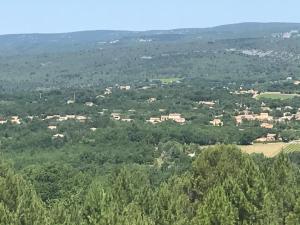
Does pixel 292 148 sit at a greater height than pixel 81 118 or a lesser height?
greater

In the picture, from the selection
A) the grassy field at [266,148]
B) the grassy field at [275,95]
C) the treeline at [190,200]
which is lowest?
the grassy field at [275,95]

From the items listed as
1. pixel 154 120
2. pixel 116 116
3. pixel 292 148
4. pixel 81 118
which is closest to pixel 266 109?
pixel 154 120

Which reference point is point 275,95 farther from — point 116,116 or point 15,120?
point 15,120

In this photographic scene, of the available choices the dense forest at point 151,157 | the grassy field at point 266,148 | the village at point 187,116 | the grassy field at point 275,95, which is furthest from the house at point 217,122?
the grassy field at point 275,95

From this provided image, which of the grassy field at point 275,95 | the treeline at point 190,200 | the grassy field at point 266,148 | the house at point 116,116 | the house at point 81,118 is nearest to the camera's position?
the treeline at point 190,200

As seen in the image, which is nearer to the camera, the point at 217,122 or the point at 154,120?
the point at 217,122

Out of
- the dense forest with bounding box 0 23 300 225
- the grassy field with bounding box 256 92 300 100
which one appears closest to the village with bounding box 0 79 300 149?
the dense forest with bounding box 0 23 300 225

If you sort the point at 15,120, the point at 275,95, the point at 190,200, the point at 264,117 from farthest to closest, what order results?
the point at 275,95, the point at 15,120, the point at 264,117, the point at 190,200

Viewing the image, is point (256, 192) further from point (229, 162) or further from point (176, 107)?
point (176, 107)

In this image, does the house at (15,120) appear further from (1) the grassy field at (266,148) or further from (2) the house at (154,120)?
(1) the grassy field at (266,148)

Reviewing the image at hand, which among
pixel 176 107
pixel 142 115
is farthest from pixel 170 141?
pixel 176 107
